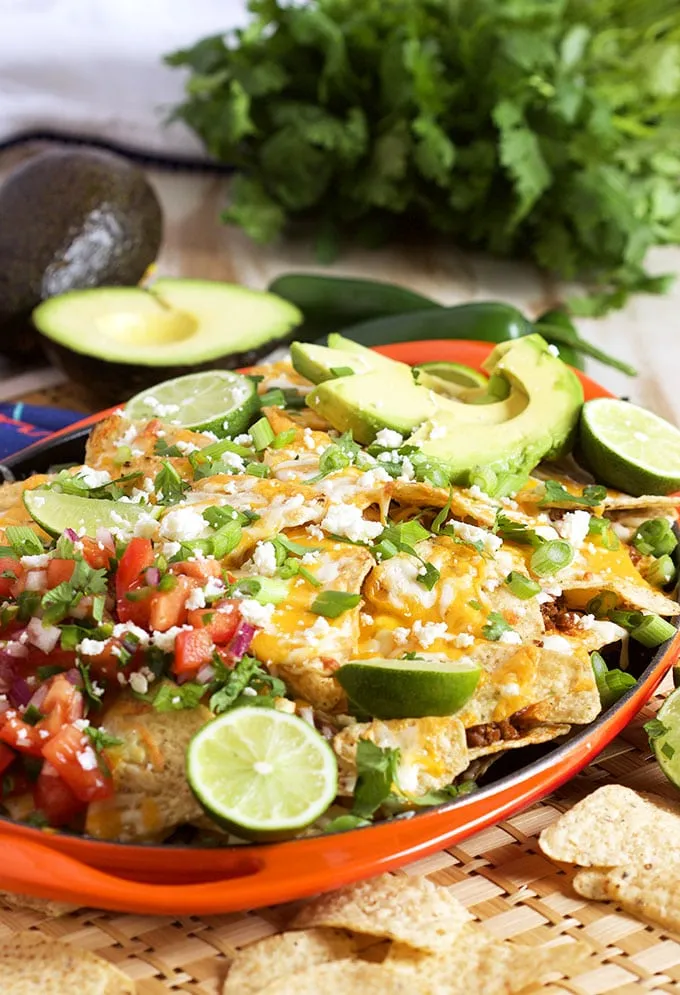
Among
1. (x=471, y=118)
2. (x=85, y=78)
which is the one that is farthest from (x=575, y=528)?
(x=85, y=78)

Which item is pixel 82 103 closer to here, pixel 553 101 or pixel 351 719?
pixel 553 101

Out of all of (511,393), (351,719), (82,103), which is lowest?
(351,719)

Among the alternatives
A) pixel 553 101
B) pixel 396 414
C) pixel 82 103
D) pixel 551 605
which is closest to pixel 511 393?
pixel 396 414

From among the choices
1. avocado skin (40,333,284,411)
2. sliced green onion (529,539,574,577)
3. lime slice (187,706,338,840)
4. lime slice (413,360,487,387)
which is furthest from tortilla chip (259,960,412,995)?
avocado skin (40,333,284,411)

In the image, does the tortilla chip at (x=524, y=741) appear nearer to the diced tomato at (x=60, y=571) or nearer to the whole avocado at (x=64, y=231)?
the diced tomato at (x=60, y=571)

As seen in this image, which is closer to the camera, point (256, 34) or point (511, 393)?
point (511, 393)
